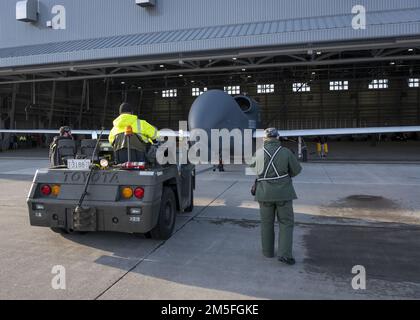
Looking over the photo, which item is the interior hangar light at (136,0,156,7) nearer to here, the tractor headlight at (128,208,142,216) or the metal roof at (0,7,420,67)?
the metal roof at (0,7,420,67)

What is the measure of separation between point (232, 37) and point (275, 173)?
15.2 metres

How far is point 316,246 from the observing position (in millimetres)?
5637

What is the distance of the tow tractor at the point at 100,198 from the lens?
5148 mm

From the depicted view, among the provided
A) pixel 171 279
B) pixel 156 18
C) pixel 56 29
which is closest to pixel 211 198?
pixel 171 279

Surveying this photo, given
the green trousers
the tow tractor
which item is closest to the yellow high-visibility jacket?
the tow tractor

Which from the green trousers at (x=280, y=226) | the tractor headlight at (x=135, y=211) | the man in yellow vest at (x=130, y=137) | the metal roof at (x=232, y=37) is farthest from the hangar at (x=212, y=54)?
the tractor headlight at (x=135, y=211)

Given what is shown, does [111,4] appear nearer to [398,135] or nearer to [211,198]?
[211,198]

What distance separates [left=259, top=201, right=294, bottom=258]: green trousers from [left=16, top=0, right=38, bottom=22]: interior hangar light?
28.3 metres

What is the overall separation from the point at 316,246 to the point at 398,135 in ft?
151

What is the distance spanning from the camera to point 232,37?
18.8 meters

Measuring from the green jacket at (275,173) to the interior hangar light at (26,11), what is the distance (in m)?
27.9

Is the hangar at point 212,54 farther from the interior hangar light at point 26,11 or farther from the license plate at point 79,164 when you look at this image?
the license plate at point 79,164

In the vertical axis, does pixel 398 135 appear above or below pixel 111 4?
below

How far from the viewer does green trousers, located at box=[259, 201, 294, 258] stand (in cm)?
488
